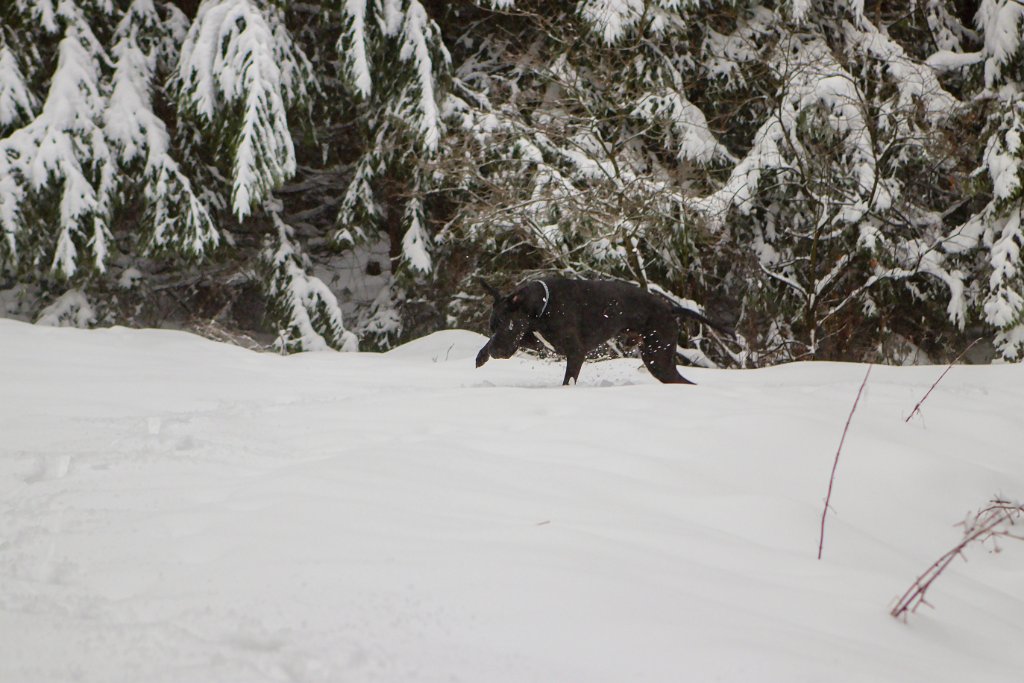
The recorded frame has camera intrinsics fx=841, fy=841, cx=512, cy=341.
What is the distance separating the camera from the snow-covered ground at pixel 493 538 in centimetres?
170

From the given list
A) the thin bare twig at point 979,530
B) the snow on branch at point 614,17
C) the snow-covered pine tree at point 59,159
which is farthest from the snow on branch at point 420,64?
the thin bare twig at point 979,530

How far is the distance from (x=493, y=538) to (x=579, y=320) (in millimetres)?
3605

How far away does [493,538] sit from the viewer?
Result: 2.27 meters

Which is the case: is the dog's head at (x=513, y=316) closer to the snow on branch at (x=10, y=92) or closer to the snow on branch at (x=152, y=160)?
the snow on branch at (x=152, y=160)

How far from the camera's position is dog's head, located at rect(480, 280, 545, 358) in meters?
5.69

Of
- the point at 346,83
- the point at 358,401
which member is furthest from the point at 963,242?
the point at 358,401

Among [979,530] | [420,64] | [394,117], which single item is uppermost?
[420,64]

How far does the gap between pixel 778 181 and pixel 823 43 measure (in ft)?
5.63

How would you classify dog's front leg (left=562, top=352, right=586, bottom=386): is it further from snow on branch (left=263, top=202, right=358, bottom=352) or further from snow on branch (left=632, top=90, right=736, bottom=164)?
snow on branch (left=263, top=202, right=358, bottom=352)

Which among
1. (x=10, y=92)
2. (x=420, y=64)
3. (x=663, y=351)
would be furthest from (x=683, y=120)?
(x=10, y=92)

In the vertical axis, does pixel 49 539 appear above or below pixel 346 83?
below

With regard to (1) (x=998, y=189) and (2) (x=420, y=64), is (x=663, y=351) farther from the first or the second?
(2) (x=420, y=64)

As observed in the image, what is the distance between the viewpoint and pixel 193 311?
12492mm

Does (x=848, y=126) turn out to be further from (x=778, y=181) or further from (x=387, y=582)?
(x=387, y=582)
